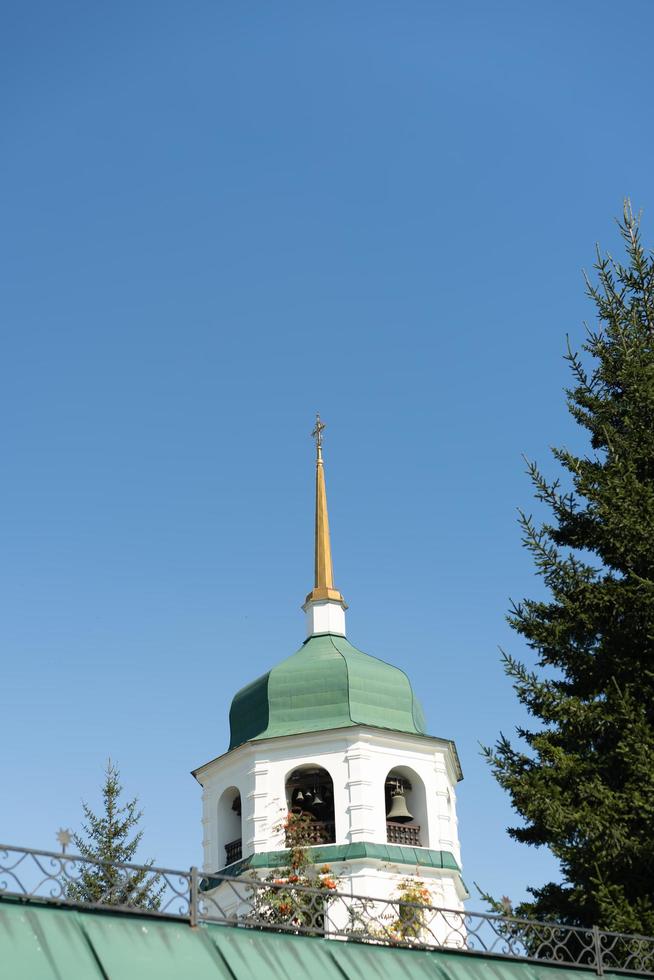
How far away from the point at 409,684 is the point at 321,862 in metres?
4.52

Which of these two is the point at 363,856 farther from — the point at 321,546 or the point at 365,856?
the point at 321,546

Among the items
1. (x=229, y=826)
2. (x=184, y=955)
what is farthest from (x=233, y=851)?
(x=184, y=955)

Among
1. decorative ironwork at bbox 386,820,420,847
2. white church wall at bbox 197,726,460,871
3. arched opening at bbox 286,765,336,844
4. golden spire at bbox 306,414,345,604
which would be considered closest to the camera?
white church wall at bbox 197,726,460,871

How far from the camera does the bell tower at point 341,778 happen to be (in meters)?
22.8

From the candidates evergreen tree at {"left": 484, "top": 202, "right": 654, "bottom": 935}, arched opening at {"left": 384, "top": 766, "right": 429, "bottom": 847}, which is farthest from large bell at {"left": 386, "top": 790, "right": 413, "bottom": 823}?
evergreen tree at {"left": 484, "top": 202, "right": 654, "bottom": 935}

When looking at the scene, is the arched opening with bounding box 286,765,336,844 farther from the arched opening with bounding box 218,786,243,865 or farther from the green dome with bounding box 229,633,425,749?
the arched opening with bounding box 218,786,243,865

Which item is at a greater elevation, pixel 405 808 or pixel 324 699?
pixel 324 699

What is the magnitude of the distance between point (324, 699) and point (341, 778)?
6.09 ft

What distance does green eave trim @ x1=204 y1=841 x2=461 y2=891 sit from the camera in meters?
22.3

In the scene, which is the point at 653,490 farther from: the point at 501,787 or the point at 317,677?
the point at 317,677

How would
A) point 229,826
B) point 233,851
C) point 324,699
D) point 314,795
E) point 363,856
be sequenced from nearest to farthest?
point 363,856, point 314,795, point 233,851, point 229,826, point 324,699

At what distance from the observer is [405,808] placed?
23.9 m

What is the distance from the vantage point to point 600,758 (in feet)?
44.8

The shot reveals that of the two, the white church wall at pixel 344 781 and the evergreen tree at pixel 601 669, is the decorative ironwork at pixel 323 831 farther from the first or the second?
the evergreen tree at pixel 601 669
